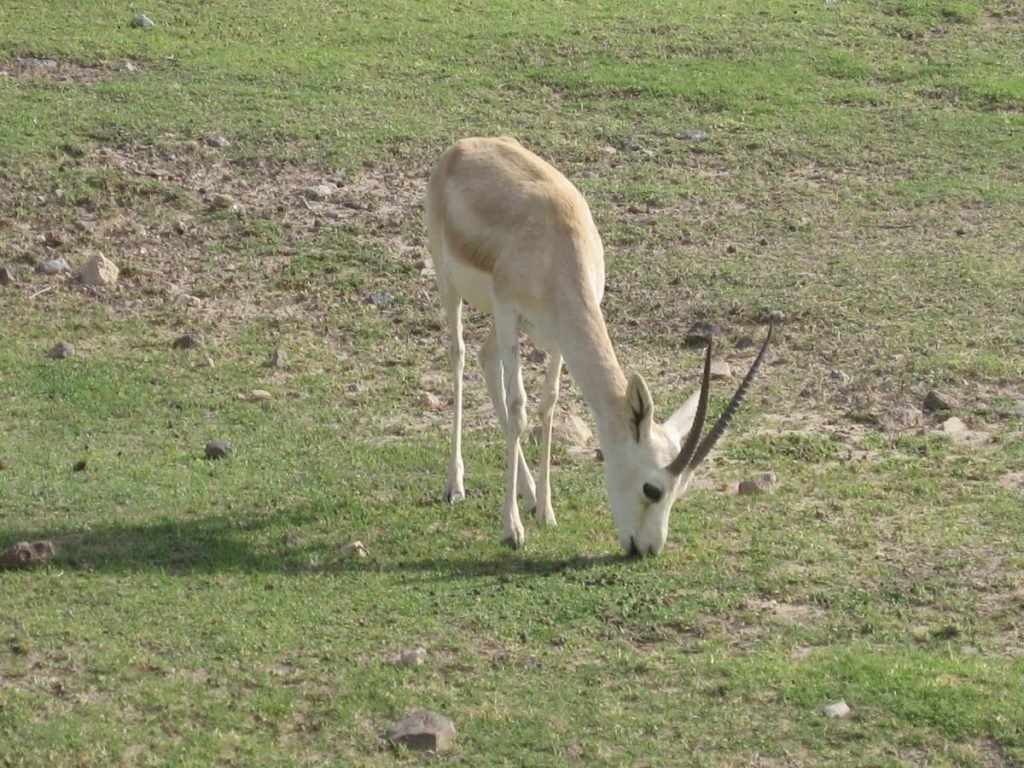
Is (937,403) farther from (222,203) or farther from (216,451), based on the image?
(222,203)

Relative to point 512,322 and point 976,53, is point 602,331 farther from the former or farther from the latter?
point 976,53

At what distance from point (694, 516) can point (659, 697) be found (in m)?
2.00

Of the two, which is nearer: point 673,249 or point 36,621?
point 36,621

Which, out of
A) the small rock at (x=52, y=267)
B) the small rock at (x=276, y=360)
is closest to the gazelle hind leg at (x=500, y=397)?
the small rock at (x=276, y=360)

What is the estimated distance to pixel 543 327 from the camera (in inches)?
306

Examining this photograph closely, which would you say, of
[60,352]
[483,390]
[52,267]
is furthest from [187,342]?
[483,390]

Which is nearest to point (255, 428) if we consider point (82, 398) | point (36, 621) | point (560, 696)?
point (82, 398)

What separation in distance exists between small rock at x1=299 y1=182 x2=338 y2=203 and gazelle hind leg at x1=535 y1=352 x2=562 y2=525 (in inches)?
184

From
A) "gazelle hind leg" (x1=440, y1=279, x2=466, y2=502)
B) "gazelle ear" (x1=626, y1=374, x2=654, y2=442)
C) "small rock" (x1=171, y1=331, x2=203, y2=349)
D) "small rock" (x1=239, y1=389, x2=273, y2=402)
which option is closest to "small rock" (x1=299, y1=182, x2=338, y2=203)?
"small rock" (x1=171, y1=331, x2=203, y2=349)

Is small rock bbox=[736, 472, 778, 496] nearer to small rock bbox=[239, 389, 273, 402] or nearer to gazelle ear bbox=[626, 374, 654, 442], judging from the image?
gazelle ear bbox=[626, 374, 654, 442]

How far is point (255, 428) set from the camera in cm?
928

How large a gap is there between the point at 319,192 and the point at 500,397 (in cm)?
443

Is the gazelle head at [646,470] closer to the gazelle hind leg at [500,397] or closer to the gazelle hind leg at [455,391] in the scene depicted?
the gazelle hind leg at [500,397]

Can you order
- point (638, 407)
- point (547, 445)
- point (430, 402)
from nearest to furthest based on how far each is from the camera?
point (638, 407) < point (547, 445) < point (430, 402)
